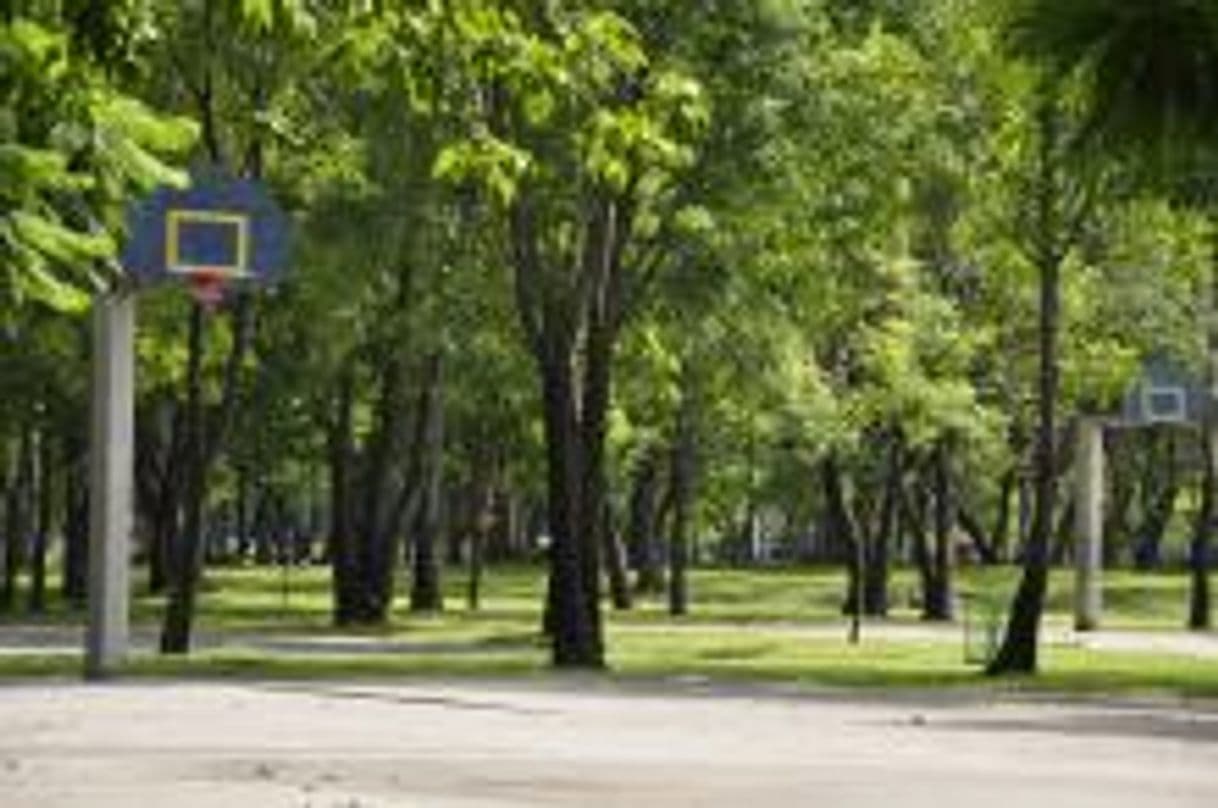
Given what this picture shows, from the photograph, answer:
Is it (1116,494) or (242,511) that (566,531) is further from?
(242,511)

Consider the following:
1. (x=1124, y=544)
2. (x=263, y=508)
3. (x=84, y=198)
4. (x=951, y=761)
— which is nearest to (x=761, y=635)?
(x=951, y=761)

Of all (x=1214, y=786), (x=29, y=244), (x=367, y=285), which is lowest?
(x=1214, y=786)

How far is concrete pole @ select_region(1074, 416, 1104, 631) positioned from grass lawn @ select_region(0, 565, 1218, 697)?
2.58 m

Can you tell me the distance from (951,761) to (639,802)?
4563 millimetres

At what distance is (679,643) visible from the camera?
157 ft

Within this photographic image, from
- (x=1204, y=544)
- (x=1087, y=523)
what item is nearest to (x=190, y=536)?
(x=1087, y=523)

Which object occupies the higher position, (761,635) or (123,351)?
(123,351)

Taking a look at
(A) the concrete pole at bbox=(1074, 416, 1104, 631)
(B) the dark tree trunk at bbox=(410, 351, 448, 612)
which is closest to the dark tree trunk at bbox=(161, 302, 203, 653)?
(B) the dark tree trunk at bbox=(410, 351, 448, 612)

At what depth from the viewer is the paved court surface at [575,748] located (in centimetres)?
1794

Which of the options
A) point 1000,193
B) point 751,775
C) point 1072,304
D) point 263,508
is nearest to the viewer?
point 751,775

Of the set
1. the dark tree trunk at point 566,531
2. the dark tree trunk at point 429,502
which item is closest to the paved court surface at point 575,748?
the dark tree trunk at point 566,531

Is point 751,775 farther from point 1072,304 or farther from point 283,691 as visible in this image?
point 1072,304

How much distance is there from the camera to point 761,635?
52625 mm

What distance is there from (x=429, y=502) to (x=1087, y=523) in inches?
489
